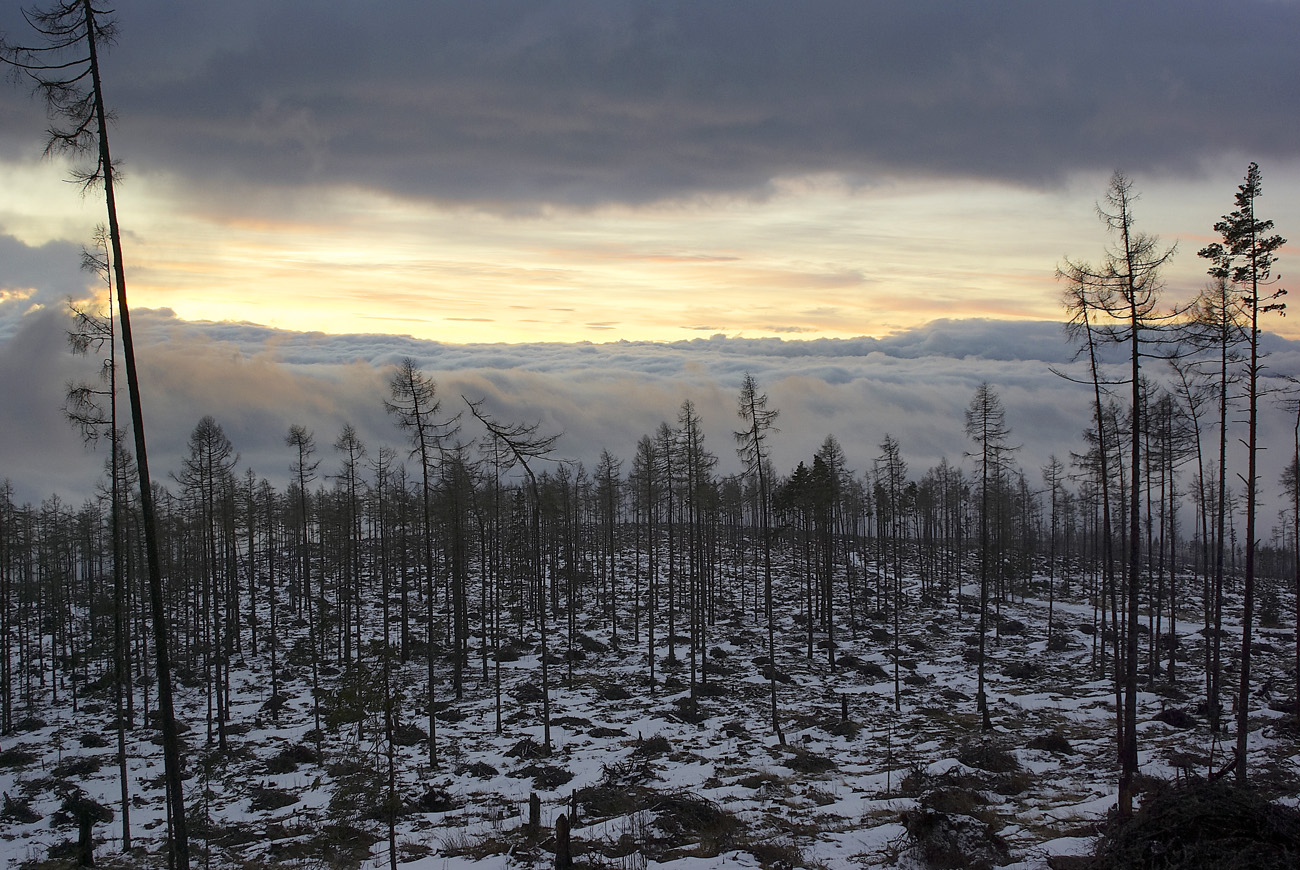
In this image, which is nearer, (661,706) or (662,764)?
(662,764)

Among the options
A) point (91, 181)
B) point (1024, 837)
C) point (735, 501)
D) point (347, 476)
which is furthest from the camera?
point (735, 501)

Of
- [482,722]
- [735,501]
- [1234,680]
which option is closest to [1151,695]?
[1234,680]

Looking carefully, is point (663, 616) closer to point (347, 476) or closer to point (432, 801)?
point (347, 476)

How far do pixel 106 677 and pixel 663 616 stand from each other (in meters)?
38.6

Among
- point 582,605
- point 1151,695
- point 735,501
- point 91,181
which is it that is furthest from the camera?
point 735,501

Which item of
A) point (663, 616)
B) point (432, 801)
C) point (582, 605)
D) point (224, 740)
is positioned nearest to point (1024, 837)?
point (432, 801)

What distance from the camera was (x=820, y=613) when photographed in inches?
2173

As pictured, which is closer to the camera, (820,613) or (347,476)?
(347,476)

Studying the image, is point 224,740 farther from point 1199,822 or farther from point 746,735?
point 1199,822

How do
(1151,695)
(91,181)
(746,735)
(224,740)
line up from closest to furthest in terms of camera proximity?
1. (91,181)
2. (746,735)
3. (224,740)
4. (1151,695)

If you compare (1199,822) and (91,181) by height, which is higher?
(91,181)

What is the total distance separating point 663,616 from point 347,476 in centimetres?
2895

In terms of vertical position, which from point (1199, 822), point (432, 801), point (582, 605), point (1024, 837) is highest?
point (1199, 822)

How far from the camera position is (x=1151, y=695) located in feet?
116
